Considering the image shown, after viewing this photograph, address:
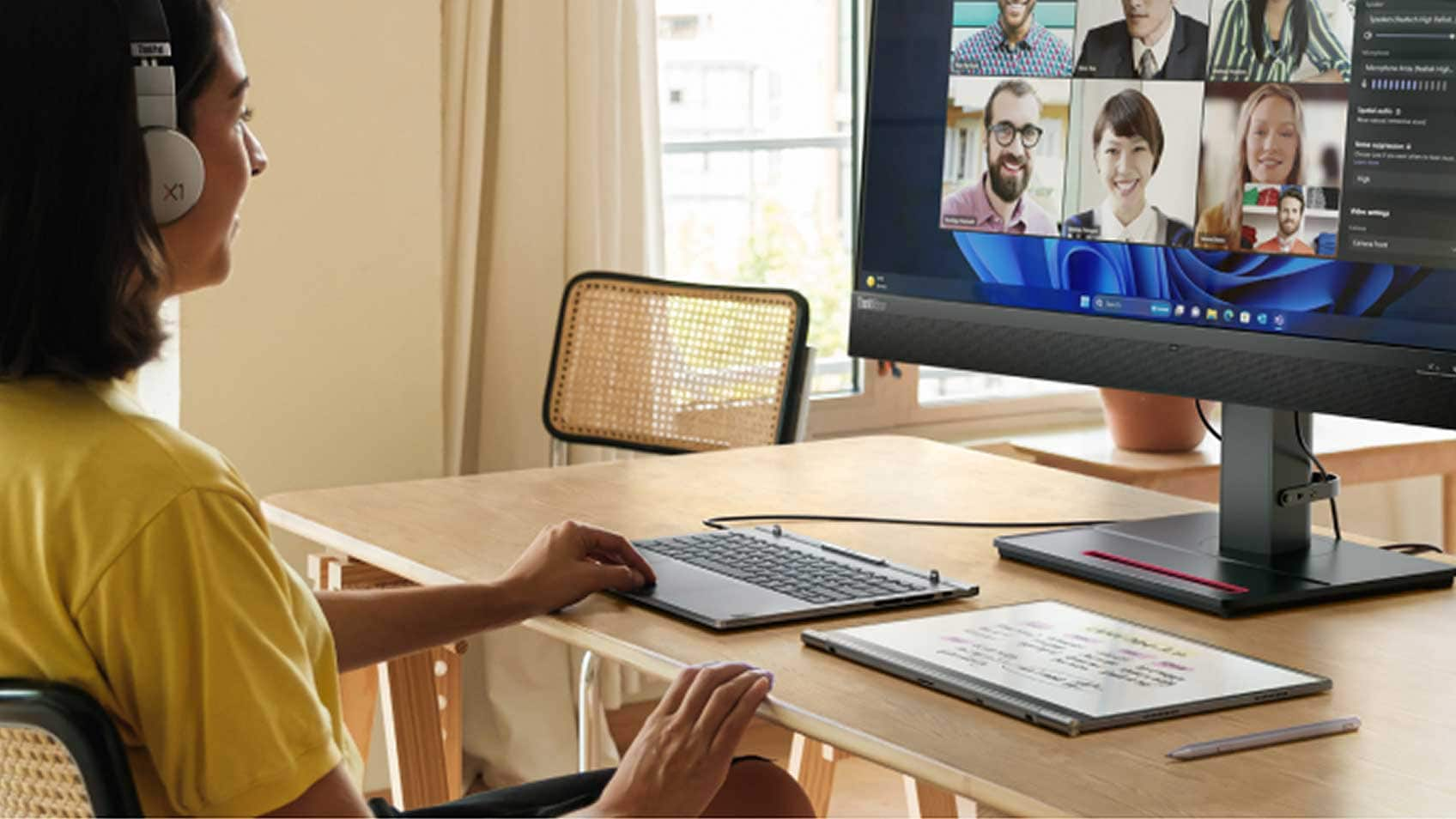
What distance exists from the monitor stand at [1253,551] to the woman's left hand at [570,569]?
33 cm

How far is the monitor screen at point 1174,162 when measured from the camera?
56.0 inches

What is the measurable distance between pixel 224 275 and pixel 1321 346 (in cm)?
83

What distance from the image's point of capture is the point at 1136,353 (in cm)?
161

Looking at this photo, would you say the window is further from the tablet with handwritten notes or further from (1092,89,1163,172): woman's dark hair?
the tablet with handwritten notes

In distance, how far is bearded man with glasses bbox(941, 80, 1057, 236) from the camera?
167 centimetres

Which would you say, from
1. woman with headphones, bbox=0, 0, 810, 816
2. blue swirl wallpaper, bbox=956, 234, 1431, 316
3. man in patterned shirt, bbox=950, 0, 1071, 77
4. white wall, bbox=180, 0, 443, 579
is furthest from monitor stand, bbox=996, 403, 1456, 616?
white wall, bbox=180, 0, 443, 579

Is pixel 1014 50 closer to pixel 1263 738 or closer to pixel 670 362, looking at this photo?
pixel 1263 738

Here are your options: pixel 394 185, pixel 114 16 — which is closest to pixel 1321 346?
pixel 114 16

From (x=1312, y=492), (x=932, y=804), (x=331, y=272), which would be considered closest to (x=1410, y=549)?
(x=1312, y=492)

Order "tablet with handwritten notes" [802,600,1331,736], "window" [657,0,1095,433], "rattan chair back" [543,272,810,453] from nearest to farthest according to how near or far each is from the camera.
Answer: "tablet with handwritten notes" [802,600,1331,736]
"rattan chair back" [543,272,810,453]
"window" [657,0,1095,433]

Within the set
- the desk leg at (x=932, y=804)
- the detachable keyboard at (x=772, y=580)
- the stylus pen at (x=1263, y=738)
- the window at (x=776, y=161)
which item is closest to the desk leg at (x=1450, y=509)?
the window at (x=776, y=161)

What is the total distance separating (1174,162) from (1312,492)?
0.30m

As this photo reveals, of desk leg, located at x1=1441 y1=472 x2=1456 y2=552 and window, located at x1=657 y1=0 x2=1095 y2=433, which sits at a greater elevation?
window, located at x1=657 y1=0 x2=1095 y2=433

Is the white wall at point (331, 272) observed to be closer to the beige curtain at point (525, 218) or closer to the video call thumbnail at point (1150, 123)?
the beige curtain at point (525, 218)
